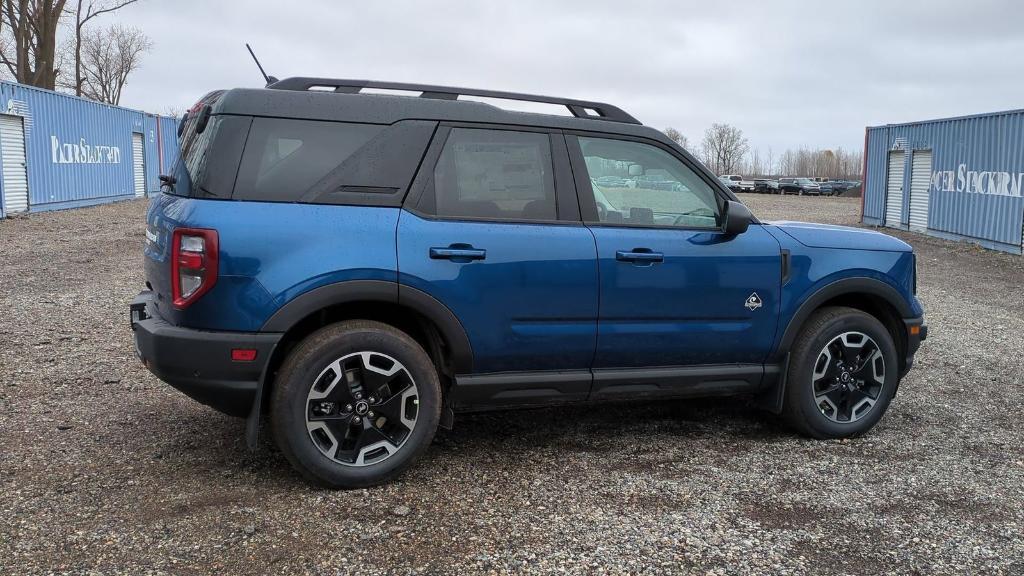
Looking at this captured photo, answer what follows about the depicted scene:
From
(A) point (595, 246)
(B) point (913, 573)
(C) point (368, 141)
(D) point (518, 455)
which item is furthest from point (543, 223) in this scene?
(B) point (913, 573)

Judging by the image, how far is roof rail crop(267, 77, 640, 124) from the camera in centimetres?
396

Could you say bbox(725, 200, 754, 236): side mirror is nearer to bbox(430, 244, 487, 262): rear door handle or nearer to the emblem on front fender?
the emblem on front fender

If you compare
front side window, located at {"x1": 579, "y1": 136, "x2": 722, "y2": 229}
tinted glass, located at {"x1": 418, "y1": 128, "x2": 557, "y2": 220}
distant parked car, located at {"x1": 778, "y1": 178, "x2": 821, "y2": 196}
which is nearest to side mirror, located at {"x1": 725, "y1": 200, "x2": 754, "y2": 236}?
front side window, located at {"x1": 579, "y1": 136, "x2": 722, "y2": 229}

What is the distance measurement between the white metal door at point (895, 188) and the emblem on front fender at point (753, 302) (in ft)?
68.2

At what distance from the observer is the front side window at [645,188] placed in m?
4.30

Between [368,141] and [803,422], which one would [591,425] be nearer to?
[803,422]

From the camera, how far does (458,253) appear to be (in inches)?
152

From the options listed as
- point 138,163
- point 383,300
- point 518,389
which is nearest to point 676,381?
point 518,389

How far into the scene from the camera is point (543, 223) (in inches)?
162

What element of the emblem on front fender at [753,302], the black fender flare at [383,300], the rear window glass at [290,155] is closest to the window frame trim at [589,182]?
the emblem on front fender at [753,302]

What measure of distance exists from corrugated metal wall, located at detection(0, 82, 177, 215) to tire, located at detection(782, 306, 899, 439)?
1953 centimetres

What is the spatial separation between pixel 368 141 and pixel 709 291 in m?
1.89

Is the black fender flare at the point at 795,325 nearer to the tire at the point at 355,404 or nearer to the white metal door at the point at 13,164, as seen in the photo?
the tire at the point at 355,404

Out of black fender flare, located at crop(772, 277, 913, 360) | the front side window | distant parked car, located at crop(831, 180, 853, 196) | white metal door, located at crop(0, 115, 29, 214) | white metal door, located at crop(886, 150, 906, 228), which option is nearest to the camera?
the front side window
